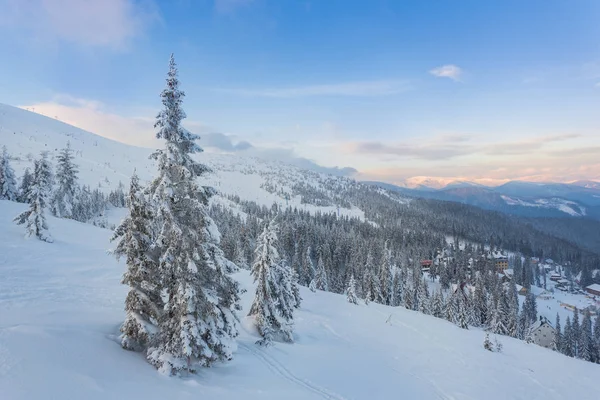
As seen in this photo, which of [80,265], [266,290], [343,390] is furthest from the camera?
[80,265]

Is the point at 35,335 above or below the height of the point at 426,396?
above

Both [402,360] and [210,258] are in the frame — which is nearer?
[210,258]

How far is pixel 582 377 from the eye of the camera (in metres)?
30.0

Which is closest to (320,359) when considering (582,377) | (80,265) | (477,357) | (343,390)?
(343,390)

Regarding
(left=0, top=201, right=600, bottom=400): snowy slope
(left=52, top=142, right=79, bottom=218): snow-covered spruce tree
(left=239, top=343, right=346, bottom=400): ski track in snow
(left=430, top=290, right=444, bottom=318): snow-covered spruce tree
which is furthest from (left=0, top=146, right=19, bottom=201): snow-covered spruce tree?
(left=430, top=290, right=444, bottom=318): snow-covered spruce tree

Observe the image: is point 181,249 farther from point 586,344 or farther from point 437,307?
point 586,344

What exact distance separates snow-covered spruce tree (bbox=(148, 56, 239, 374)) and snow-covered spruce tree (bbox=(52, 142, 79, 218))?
4914 centimetres

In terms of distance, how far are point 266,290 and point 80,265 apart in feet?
60.0

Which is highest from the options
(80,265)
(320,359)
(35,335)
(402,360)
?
(35,335)

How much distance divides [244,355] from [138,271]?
8.90m

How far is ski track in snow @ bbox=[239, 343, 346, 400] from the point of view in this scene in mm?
15961

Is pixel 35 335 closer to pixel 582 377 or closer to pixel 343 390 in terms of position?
pixel 343 390

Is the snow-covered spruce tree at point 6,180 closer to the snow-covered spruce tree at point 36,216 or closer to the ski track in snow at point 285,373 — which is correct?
the snow-covered spruce tree at point 36,216

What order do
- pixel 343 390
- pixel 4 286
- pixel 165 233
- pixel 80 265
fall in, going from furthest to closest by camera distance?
1. pixel 80 265
2. pixel 4 286
3. pixel 343 390
4. pixel 165 233
